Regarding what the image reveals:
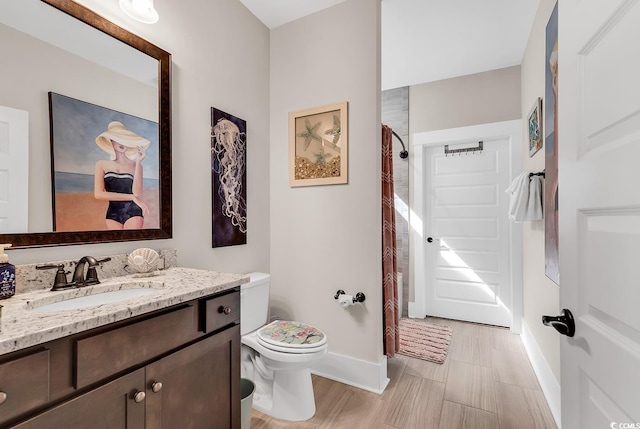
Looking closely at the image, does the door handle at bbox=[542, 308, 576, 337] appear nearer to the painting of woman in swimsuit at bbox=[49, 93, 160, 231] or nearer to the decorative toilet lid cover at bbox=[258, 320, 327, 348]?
the decorative toilet lid cover at bbox=[258, 320, 327, 348]

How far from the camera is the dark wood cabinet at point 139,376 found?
2.28ft

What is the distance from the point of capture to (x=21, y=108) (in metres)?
1.09

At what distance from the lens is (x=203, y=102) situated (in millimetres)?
1810

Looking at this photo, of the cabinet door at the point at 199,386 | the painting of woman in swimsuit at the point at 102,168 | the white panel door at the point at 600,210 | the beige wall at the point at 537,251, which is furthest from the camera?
the beige wall at the point at 537,251

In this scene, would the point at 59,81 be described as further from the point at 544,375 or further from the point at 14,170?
the point at 544,375

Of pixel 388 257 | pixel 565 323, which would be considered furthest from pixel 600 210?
pixel 388 257

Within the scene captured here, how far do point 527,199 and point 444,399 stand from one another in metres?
1.53

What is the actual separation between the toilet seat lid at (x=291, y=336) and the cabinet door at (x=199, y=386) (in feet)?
1.22

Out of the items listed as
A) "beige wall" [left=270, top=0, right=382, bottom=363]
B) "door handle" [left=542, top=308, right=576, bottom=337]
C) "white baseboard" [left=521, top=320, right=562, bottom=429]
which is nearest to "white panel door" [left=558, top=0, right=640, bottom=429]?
"door handle" [left=542, top=308, right=576, bottom=337]

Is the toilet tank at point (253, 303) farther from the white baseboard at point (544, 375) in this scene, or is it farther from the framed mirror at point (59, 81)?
the white baseboard at point (544, 375)

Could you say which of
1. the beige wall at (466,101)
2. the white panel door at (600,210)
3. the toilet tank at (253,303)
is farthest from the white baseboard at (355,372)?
the beige wall at (466,101)

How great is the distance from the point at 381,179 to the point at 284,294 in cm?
118

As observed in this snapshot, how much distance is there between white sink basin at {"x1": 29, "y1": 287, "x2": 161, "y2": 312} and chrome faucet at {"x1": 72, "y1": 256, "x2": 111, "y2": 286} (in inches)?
2.4

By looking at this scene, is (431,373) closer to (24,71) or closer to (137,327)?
(137,327)
